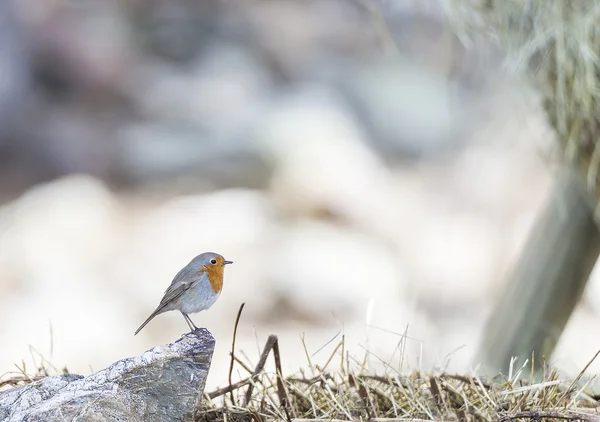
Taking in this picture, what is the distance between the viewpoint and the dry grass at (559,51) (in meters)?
1.67

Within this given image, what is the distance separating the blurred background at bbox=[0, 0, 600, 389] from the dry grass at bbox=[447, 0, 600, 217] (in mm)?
648

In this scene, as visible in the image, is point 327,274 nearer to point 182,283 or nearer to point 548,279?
point 548,279

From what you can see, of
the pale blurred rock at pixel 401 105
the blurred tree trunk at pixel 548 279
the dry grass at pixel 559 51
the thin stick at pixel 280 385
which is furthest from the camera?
the pale blurred rock at pixel 401 105

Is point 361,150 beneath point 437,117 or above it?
beneath

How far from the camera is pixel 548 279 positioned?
231cm

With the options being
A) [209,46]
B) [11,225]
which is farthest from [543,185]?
[11,225]

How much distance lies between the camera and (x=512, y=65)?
69.6 inches

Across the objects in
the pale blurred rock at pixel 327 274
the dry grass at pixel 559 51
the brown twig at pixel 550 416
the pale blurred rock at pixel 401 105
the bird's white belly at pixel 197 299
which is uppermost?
the pale blurred rock at pixel 401 105

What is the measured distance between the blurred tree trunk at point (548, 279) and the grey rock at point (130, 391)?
1585 millimetres

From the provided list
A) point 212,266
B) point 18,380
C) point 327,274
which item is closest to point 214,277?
point 212,266

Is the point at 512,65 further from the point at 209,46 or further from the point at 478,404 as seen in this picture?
the point at 209,46

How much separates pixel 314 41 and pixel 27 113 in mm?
3196

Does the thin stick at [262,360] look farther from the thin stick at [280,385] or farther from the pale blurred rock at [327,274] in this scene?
the pale blurred rock at [327,274]

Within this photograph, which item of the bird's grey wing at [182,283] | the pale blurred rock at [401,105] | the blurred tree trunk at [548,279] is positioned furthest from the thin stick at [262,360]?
the pale blurred rock at [401,105]
